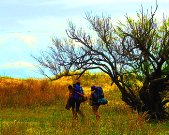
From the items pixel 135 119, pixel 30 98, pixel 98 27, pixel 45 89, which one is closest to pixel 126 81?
pixel 98 27

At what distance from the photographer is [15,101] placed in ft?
127

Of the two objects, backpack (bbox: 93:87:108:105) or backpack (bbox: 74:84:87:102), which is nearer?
backpack (bbox: 74:84:87:102)

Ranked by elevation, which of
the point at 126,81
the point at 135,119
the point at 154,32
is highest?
the point at 154,32

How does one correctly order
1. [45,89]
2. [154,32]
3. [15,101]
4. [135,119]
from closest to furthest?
1. [135,119]
2. [154,32]
3. [15,101]
4. [45,89]

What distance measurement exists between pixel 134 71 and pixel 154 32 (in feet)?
10.2

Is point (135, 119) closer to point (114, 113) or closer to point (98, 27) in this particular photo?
point (114, 113)

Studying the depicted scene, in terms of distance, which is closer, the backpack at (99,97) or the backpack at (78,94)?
the backpack at (78,94)

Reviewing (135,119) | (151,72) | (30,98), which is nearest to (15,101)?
(30,98)

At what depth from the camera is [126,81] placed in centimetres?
3322

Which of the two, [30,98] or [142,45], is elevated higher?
[142,45]

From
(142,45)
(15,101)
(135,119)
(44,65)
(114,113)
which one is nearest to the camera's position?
(135,119)

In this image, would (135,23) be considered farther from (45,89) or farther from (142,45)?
(45,89)

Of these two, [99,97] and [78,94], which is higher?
[78,94]

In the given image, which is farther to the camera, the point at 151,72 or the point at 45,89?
the point at 45,89
